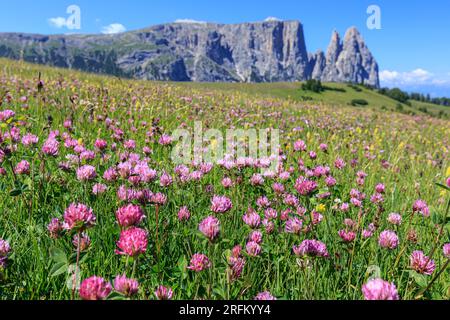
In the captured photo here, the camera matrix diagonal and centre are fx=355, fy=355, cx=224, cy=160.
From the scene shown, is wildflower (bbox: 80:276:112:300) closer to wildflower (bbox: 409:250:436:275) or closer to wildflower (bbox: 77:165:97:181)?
wildflower (bbox: 77:165:97:181)

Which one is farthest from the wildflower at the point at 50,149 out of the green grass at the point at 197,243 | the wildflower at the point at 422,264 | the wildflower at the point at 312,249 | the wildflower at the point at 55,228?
the wildflower at the point at 422,264

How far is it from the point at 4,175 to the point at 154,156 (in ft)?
6.44

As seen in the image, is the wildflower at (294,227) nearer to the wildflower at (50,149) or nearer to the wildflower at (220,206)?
the wildflower at (220,206)

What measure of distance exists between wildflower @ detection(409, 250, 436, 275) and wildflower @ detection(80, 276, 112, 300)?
1.72 m

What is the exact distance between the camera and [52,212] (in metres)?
2.74

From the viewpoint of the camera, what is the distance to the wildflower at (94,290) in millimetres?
1368

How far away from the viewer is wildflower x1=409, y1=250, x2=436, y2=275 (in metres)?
2.04

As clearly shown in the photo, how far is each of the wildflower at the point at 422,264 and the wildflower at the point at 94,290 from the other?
172 cm

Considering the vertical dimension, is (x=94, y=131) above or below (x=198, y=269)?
above

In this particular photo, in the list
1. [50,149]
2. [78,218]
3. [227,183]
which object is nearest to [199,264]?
[78,218]
